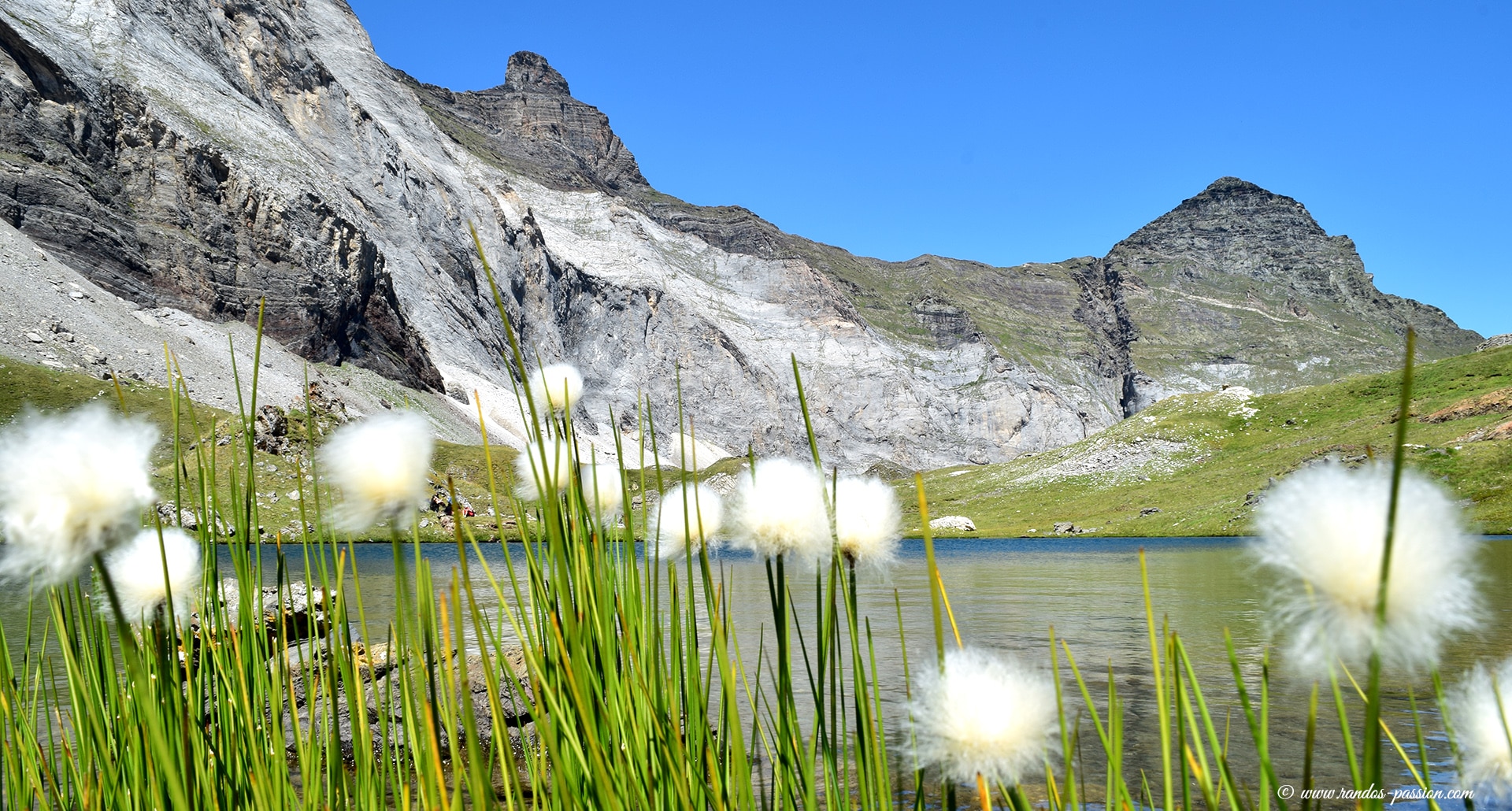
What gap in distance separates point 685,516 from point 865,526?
1.74ft

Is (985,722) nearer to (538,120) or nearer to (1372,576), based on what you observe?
(1372,576)

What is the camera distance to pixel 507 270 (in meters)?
109

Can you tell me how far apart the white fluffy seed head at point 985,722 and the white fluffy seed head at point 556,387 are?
1.03 meters

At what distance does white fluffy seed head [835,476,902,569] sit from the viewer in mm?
1431

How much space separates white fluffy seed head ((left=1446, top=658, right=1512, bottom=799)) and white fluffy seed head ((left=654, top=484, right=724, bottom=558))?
1273 millimetres

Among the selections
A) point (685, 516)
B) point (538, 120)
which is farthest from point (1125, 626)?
point (538, 120)

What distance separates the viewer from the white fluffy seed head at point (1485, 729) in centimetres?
126

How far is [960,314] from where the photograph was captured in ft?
483

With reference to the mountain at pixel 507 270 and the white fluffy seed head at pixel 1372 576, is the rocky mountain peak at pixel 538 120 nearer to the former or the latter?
the mountain at pixel 507 270

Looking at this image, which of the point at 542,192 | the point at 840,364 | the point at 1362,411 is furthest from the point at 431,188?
the point at 1362,411

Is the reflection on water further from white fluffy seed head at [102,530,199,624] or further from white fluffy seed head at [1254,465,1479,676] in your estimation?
white fluffy seed head at [102,530,199,624]

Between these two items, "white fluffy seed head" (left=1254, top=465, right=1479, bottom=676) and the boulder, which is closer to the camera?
"white fluffy seed head" (left=1254, top=465, right=1479, bottom=676)

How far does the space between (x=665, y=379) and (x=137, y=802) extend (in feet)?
383

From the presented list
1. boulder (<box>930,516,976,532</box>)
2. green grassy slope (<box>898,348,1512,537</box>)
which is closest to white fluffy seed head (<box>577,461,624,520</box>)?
green grassy slope (<box>898,348,1512,537</box>)
